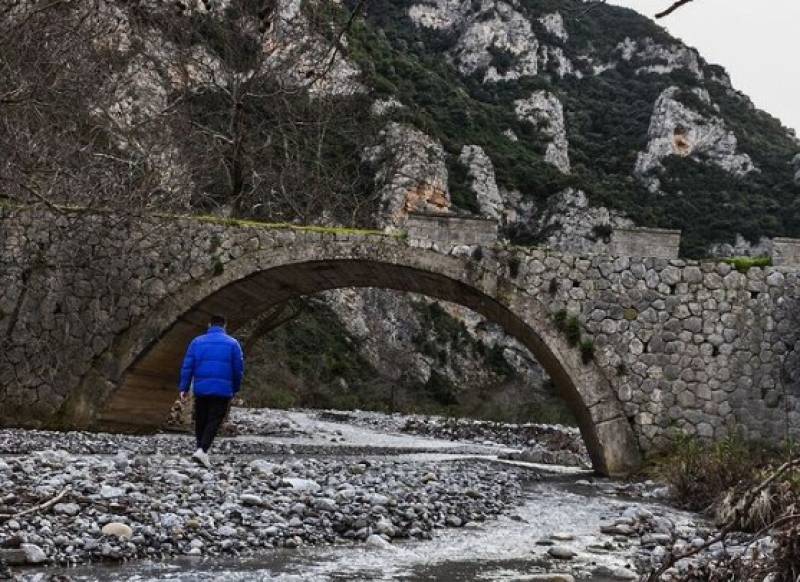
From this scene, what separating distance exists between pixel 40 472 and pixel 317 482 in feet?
7.22

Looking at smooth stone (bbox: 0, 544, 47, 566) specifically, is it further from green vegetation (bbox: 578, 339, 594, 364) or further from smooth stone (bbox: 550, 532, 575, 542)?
green vegetation (bbox: 578, 339, 594, 364)

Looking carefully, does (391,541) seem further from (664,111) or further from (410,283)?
(664,111)

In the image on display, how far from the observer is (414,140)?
3559 cm

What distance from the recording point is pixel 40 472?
6.93 m

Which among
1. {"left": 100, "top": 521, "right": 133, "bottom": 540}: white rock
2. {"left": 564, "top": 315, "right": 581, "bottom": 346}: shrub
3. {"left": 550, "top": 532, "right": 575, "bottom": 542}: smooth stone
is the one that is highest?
{"left": 564, "top": 315, "right": 581, "bottom": 346}: shrub

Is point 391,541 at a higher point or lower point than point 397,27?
lower

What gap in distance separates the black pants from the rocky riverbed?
0.91ft

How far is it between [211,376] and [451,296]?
19.0ft

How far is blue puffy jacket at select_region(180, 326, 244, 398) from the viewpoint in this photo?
8961 millimetres

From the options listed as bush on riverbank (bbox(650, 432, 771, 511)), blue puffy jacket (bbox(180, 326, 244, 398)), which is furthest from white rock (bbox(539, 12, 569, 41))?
blue puffy jacket (bbox(180, 326, 244, 398))

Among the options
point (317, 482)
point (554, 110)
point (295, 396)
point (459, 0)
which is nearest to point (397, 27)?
point (459, 0)

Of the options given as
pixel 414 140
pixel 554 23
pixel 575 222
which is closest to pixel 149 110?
pixel 414 140

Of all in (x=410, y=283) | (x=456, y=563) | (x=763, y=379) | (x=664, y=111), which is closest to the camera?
(x=456, y=563)

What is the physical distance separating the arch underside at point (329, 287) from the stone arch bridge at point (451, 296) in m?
0.03
